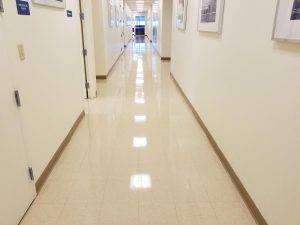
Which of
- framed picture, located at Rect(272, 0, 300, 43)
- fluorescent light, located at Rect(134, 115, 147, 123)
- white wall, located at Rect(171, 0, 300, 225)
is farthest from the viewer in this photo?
fluorescent light, located at Rect(134, 115, 147, 123)

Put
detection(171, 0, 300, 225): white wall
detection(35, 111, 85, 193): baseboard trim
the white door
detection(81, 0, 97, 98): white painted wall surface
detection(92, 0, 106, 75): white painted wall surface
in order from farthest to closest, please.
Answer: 1. detection(92, 0, 106, 75): white painted wall surface
2. detection(81, 0, 97, 98): white painted wall surface
3. detection(35, 111, 85, 193): baseboard trim
4. the white door
5. detection(171, 0, 300, 225): white wall

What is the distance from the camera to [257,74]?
1.78 m

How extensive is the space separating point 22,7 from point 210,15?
80.5 inches

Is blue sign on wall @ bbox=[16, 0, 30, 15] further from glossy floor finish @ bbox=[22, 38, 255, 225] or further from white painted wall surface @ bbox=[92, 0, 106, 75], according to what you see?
white painted wall surface @ bbox=[92, 0, 106, 75]

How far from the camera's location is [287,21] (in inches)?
53.9

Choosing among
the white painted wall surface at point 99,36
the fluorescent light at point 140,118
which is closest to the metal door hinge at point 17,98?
the fluorescent light at point 140,118

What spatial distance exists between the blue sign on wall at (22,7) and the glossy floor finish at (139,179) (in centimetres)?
147

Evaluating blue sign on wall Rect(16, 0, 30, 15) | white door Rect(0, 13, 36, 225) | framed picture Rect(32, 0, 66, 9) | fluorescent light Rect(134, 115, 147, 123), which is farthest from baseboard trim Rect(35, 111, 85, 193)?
framed picture Rect(32, 0, 66, 9)

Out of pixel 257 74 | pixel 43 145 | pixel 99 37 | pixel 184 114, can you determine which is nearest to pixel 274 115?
pixel 257 74

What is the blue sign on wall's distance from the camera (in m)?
1.80

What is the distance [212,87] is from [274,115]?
139 cm

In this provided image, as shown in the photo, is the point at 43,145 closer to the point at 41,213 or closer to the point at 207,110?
the point at 41,213

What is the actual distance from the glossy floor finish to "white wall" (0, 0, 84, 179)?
32 cm

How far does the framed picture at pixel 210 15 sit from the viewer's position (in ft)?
8.40
